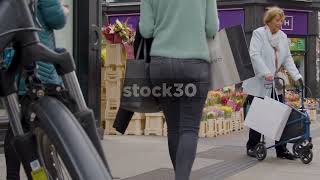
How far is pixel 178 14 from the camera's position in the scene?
385 cm

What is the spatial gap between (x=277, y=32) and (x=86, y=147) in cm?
559

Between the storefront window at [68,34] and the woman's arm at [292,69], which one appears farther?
the storefront window at [68,34]

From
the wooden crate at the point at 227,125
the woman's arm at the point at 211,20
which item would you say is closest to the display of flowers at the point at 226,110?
the wooden crate at the point at 227,125

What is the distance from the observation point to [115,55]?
9.22m

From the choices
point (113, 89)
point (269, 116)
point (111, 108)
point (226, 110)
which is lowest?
point (226, 110)

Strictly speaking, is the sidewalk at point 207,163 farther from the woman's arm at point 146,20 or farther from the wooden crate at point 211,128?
the woman's arm at point 146,20

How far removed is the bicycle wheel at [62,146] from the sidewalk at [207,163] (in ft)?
10.9

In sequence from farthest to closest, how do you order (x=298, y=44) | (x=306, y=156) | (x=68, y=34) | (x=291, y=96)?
(x=298, y=44) < (x=291, y=96) < (x=68, y=34) < (x=306, y=156)


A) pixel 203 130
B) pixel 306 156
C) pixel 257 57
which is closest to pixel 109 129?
pixel 203 130

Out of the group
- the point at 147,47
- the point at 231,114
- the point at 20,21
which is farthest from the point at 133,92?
the point at 231,114

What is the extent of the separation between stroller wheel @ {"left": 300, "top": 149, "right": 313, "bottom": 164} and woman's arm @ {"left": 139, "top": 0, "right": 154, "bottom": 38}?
3.20 meters

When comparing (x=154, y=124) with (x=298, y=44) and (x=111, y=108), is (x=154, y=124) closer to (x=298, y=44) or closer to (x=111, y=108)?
(x=111, y=108)

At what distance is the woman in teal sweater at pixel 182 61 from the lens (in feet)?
12.4

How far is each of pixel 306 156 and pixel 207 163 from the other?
1.13 meters
